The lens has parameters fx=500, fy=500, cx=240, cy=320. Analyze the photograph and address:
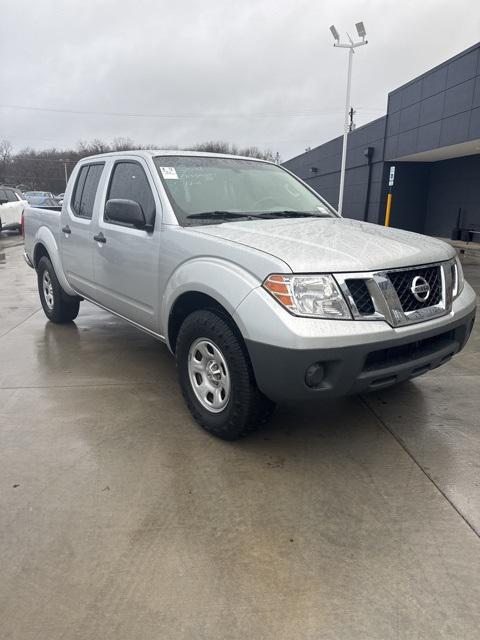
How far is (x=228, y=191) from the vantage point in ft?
13.1

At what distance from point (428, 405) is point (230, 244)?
80.8 inches

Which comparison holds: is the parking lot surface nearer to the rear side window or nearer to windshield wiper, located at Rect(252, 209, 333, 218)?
windshield wiper, located at Rect(252, 209, 333, 218)

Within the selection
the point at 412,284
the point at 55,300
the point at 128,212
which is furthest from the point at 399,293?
the point at 55,300

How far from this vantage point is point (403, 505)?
2.62 m

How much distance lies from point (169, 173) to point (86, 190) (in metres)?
1.59

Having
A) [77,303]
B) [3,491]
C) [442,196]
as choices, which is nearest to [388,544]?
[3,491]

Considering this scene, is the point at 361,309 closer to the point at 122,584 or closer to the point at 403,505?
the point at 403,505

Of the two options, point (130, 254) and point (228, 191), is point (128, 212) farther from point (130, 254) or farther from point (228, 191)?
point (228, 191)

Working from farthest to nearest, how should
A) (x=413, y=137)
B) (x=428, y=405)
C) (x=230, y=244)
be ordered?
(x=413, y=137) < (x=428, y=405) < (x=230, y=244)

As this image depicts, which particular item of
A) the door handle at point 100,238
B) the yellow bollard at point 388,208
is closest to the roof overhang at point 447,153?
the yellow bollard at point 388,208

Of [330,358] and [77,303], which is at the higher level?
[330,358]

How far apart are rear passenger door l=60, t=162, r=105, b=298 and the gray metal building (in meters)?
13.4

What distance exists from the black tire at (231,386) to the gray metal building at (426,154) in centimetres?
1454

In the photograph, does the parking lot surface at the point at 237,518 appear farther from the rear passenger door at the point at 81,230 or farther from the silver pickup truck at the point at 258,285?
the rear passenger door at the point at 81,230
